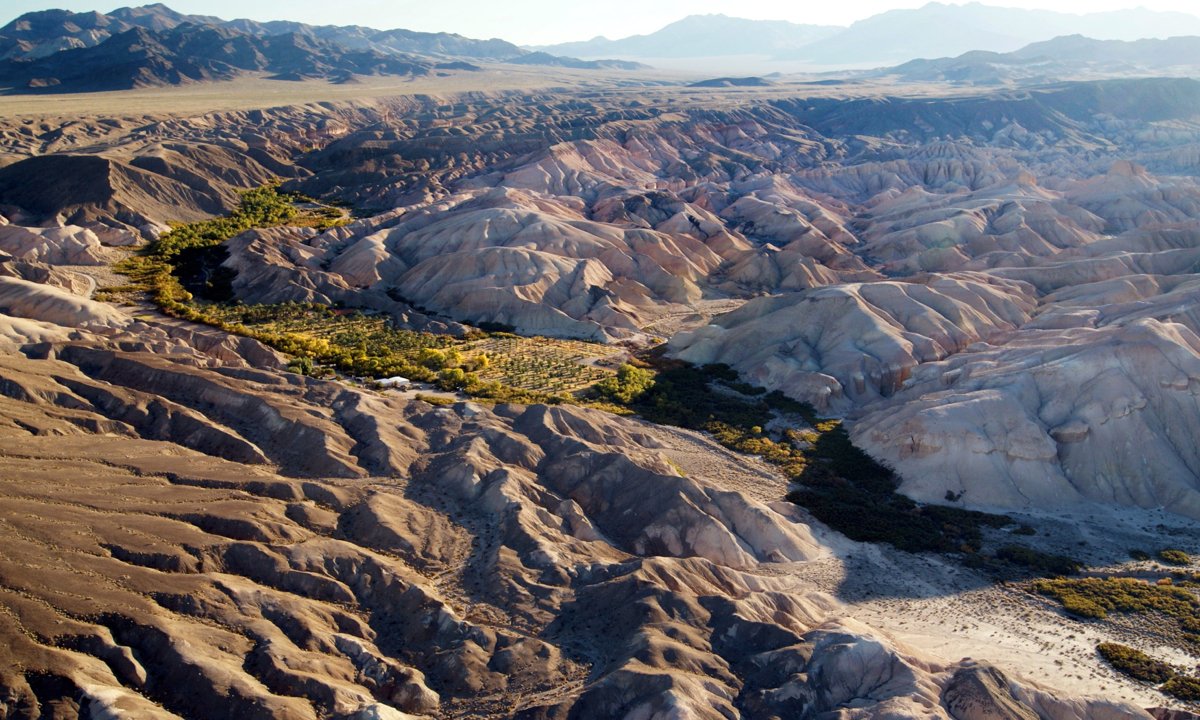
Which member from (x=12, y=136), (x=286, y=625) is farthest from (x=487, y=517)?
(x=12, y=136)

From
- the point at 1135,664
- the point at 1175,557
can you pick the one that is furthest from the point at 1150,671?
the point at 1175,557

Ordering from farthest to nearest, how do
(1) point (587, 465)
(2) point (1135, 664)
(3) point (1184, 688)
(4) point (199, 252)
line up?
(4) point (199, 252), (1) point (587, 465), (2) point (1135, 664), (3) point (1184, 688)

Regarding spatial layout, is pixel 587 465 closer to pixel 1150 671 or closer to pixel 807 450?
pixel 807 450

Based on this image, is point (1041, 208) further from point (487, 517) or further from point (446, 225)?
point (487, 517)

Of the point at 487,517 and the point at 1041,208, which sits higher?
the point at 1041,208

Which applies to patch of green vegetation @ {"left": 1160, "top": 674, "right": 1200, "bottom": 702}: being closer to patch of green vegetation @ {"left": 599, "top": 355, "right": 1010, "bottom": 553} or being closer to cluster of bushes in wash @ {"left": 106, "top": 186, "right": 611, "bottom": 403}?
patch of green vegetation @ {"left": 599, "top": 355, "right": 1010, "bottom": 553}

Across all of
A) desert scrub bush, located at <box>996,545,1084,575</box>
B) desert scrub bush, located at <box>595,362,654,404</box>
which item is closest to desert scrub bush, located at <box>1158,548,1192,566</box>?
desert scrub bush, located at <box>996,545,1084,575</box>
